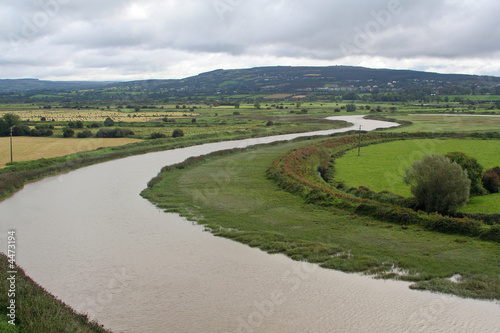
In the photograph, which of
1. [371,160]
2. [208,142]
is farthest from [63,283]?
[208,142]

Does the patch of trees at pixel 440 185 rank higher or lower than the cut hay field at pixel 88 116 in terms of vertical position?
lower

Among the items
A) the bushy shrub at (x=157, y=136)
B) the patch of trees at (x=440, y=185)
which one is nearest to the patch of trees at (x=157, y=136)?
the bushy shrub at (x=157, y=136)

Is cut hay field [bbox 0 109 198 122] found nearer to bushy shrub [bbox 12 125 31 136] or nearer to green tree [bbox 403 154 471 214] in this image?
bushy shrub [bbox 12 125 31 136]

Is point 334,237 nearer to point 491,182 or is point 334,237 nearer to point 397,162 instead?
point 491,182

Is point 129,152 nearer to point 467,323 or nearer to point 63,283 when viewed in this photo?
point 63,283

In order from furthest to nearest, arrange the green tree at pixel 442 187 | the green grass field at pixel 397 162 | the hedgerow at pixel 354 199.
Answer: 1. the green grass field at pixel 397 162
2. the green tree at pixel 442 187
3. the hedgerow at pixel 354 199

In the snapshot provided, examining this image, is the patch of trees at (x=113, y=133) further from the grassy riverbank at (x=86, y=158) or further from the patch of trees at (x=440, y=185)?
the patch of trees at (x=440, y=185)

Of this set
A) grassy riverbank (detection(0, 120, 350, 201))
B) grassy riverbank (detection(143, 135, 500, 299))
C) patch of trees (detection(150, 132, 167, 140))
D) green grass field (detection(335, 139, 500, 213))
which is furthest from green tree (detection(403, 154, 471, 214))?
patch of trees (detection(150, 132, 167, 140))
